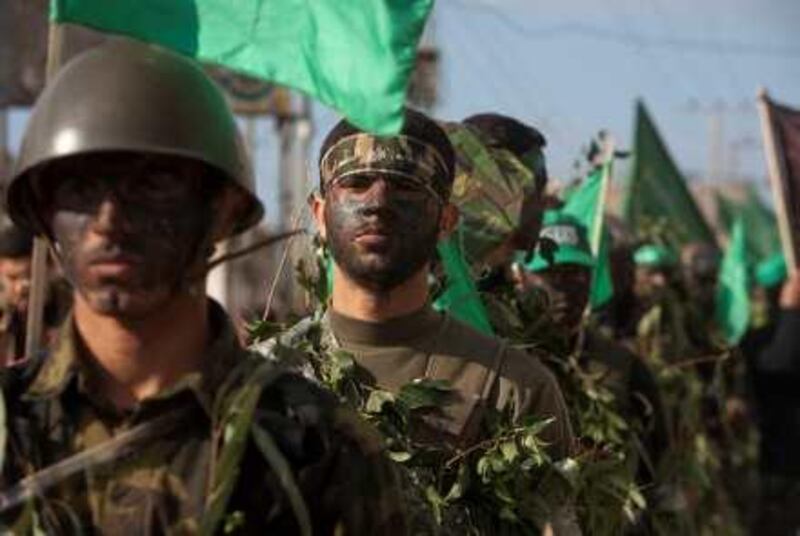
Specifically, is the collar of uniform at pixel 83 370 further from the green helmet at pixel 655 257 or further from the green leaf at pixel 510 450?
the green helmet at pixel 655 257

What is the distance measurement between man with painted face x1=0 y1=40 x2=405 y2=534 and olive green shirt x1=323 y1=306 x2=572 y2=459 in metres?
1.57

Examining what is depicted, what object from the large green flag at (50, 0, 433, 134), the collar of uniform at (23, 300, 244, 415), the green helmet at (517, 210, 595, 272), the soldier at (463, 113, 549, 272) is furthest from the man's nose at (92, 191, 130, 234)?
the green helmet at (517, 210, 595, 272)

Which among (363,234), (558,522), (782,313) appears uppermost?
(363,234)

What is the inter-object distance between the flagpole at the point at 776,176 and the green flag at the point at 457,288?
2467 millimetres

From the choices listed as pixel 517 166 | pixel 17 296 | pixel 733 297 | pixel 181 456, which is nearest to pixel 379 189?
pixel 517 166

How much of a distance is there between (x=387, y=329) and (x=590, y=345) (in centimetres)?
271

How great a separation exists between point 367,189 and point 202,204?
1698mm

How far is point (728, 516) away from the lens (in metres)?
11.7

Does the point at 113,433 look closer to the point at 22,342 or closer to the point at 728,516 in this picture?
the point at 22,342

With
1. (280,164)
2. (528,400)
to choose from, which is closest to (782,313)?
(528,400)

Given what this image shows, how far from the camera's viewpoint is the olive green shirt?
4996mm

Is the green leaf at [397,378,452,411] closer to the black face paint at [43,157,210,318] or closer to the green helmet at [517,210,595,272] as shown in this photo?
the black face paint at [43,157,210,318]

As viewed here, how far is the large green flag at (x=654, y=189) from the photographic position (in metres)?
13.9

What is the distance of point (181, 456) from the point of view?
130 inches
